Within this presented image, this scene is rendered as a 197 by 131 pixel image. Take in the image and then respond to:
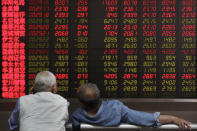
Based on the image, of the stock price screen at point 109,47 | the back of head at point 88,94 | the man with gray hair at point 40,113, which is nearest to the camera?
the back of head at point 88,94

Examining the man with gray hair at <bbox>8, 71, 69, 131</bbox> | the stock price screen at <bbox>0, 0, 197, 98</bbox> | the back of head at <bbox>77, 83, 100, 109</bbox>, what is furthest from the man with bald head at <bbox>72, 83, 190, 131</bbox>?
the stock price screen at <bbox>0, 0, 197, 98</bbox>

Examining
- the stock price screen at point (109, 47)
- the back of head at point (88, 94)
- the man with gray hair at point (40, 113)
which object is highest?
the stock price screen at point (109, 47)

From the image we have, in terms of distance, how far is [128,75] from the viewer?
2.81m

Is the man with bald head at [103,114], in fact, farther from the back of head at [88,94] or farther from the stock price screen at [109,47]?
the stock price screen at [109,47]

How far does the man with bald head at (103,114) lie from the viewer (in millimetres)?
1276

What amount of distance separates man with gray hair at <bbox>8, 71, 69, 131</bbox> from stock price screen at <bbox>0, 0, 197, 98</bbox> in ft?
4.36

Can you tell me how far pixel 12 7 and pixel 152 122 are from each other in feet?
7.04

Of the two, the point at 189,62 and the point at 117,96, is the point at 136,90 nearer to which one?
the point at 117,96

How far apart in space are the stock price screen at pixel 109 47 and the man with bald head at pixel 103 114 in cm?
148

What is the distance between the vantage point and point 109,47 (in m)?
2.82

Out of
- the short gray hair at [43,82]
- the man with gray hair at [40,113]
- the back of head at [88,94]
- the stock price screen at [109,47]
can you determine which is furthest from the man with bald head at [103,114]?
the stock price screen at [109,47]

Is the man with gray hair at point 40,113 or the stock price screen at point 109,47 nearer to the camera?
the man with gray hair at point 40,113

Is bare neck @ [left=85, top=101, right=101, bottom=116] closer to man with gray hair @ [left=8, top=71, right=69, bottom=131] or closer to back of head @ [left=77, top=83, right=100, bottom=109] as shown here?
back of head @ [left=77, top=83, right=100, bottom=109]

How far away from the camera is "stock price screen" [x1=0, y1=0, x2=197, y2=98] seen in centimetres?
281
